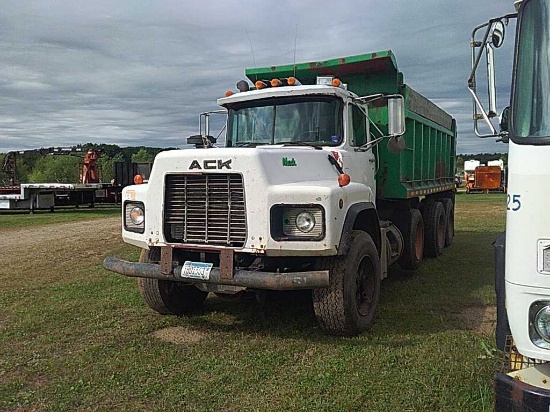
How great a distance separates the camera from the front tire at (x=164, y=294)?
6.10m

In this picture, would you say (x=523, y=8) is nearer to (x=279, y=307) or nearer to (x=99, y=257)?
(x=279, y=307)

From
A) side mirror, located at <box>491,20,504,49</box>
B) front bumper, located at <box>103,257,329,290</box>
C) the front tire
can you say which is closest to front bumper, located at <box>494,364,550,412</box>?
side mirror, located at <box>491,20,504,49</box>

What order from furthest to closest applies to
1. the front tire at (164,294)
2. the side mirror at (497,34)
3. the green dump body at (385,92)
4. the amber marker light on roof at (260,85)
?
the green dump body at (385,92)
the amber marker light on roof at (260,85)
the front tire at (164,294)
the side mirror at (497,34)

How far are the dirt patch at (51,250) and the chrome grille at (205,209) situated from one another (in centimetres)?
405

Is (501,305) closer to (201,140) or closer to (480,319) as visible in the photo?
(480,319)

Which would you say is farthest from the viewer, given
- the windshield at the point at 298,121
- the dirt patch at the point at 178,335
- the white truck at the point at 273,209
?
the windshield at the point at 298,121

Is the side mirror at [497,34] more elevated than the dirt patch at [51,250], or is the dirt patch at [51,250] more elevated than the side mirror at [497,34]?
the side mirror at [497,34]

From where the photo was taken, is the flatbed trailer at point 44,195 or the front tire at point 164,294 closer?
the front tire at point 164,294

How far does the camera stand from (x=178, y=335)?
579 centimetres

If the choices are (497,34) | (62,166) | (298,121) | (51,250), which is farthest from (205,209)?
(62,166)

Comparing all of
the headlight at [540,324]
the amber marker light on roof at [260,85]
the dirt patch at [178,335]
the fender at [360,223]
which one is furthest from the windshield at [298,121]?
the headlight at [540,324]

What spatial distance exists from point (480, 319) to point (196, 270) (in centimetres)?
324

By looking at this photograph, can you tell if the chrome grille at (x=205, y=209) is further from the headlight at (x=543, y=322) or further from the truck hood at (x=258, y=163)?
the headlight at (x=543, y=322)

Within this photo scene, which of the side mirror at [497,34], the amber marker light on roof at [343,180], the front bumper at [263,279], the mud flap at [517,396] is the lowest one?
the mud flap at [517,396]
